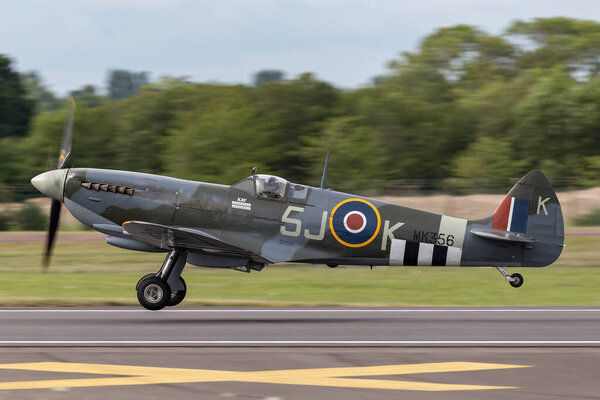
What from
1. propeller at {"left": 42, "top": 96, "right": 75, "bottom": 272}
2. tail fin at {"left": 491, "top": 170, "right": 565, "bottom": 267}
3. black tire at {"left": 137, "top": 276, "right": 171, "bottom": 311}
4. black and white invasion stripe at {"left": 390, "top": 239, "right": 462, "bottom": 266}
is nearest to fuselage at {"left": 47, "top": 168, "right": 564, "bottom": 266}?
black and white invasion stripe at {"left": 390, "top": 239, "right": 462, "bottom": 266}

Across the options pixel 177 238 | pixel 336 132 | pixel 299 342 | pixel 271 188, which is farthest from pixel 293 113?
pixel 299 342

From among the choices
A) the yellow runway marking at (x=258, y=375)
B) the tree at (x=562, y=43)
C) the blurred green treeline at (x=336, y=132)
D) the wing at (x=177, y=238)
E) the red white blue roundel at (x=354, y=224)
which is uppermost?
the tree at (x=562, y=43)

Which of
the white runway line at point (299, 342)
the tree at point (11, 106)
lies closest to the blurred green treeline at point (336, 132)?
the tree at point (11, 106)

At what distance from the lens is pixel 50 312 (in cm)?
1422

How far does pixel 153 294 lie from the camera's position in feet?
45.9

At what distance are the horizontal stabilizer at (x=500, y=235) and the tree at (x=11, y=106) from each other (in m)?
73.0

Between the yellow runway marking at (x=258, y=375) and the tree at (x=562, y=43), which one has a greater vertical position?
the tree at (x=562, y=43)

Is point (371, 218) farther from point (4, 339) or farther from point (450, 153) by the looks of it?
point (450, 153)

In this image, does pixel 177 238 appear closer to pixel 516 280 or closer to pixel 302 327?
pixel 302 327

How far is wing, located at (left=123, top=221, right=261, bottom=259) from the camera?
1320cm

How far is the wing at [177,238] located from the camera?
43.3 ft

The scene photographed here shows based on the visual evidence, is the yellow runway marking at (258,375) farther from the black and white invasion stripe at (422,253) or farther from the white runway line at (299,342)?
the black and white invasion stripe at (422,253)

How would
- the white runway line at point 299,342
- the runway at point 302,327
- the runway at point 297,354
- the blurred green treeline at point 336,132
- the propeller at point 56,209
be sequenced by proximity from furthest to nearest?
the blurred green treeline at point 336,132, the propeller at point 56,209, the runway at point 302,327, the white runway line at point 299,342, the runway at point 297,354

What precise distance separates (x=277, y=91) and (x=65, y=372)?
54851 millimetres
